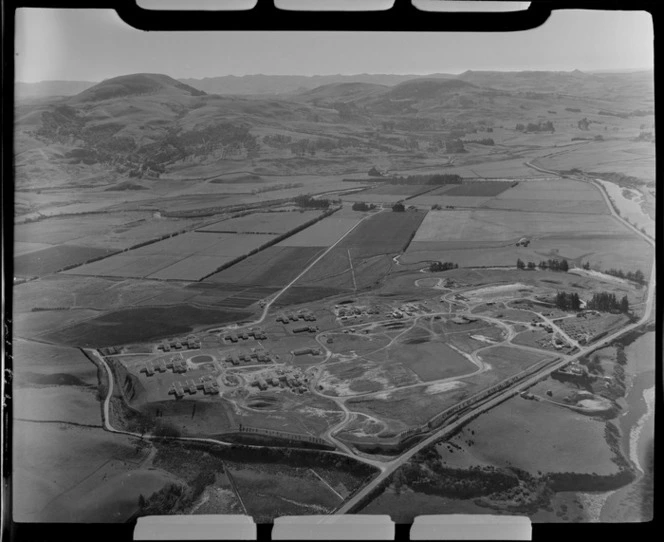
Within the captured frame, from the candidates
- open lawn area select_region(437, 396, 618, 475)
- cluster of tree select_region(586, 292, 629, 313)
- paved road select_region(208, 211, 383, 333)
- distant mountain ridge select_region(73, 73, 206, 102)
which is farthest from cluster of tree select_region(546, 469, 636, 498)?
distant mountain ridge select_region(73, 73, 206, 102)

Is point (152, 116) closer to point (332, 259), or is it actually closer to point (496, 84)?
point (332, 259)

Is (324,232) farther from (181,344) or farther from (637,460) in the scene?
(637,460)

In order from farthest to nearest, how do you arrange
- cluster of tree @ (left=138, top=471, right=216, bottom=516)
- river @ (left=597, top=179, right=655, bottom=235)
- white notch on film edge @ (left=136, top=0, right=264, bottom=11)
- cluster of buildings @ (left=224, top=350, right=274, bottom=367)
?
cluster of buildings @ (left=224, top=350, right=274, bottom=367)
river @ (left=597, top=179, right=655, bottom=235)
cluster of tree @ (left=138, top=471, right=216, bottom=516)
white notch on film edge @ (left=136, top=0, right=264, bottom=11)

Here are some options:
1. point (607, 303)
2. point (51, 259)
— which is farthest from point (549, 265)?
point (51, 259)

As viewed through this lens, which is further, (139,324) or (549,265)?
(549,265)

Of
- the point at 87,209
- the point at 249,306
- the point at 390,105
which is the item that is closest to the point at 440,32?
the point at 390,105

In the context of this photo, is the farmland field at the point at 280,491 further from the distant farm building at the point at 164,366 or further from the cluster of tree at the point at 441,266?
the cluster of tree at the point at 441,266

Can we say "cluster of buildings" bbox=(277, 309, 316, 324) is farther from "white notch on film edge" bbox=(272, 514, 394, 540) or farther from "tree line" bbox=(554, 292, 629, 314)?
"tree line" bbox=(554, 292, 629, 314)
